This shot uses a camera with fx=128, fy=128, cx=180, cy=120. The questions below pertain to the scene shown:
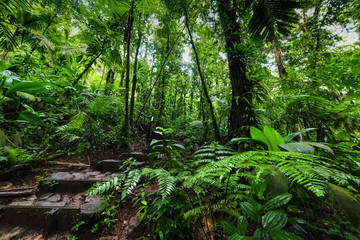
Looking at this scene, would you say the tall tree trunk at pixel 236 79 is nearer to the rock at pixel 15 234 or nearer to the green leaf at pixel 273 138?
the green leaf at pixel 273 138

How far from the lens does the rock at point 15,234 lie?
132 cm

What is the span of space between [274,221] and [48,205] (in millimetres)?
2398

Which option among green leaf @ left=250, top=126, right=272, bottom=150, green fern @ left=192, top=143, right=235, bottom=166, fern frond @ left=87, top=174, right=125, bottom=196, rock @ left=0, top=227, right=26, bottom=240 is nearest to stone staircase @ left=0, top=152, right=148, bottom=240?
rock @ left=0, top=227, right=26, bottom=240

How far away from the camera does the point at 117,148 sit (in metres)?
3.18

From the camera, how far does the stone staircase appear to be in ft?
4.69

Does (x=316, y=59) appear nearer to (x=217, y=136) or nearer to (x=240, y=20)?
(x=240, y=20)

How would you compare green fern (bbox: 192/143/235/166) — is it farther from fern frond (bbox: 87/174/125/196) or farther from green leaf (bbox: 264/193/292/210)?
fern frond (bbox: 87/174/125/196)

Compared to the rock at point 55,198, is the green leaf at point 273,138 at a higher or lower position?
higher

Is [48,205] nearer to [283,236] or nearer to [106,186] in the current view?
[106,186]

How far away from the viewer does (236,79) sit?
2182mm

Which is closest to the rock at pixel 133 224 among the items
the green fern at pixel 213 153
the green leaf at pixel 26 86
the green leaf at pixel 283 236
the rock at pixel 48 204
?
the green fern at pixel 213 153

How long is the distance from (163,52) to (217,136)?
2896mm

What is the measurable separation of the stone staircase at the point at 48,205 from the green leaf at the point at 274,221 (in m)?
1.67

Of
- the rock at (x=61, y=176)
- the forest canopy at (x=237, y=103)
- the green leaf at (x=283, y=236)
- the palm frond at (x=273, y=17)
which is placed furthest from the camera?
the rock at (x=61, y=176)
